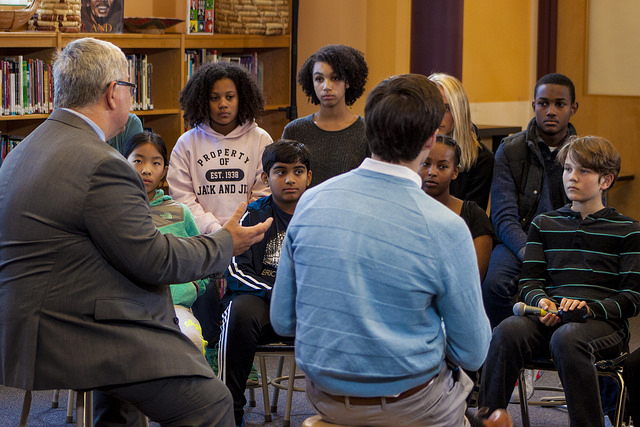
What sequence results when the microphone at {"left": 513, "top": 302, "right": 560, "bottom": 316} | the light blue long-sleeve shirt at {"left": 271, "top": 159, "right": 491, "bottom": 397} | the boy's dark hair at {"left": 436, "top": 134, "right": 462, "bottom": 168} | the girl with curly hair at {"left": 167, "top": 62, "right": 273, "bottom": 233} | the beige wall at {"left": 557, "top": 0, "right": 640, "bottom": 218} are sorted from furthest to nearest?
the beige wall at {"left": 557, "top": 0, "right": 640, "bottom": 218} < the girl with curly hair at {"left": 167, "top": 62, "right": 273, "bottom": 233} < the boy's dark hair at {"left": 436, "top": 134, "right": 462, "bottom": 168} < the microphone at {"left": 513, "top": 302, "right": 560, "bottom": 316} < the light blue long-sleeve shirt at {"left": 271, "top": 159, "right": 491, "bottom": 397}

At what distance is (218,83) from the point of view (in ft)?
11.4

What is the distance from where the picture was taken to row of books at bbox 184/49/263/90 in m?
4.77

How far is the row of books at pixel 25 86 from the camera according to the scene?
4.02 meters

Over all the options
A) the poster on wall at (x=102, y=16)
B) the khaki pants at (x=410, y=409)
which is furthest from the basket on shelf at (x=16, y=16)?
the khaki pants at (x=410, y=409)

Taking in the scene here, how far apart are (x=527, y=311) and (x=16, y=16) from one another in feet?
8.86

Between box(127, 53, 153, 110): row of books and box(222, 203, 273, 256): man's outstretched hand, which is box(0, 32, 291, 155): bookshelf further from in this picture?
box(222, 203, 273, 256): man's outstretched hand

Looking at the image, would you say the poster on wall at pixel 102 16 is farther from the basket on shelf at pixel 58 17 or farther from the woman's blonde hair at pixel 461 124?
the woman's blonde hair at pixel 461 124

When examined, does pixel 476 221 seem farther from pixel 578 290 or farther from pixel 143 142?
pixel 143 142

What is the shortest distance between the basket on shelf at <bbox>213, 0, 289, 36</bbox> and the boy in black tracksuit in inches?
77.7

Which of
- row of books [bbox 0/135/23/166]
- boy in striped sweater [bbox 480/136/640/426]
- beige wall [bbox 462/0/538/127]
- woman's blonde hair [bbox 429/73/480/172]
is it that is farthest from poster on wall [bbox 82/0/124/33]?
beige wall [bbox 462/0/538/127]

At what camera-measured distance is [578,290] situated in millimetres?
2902

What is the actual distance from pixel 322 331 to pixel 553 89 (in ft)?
7.02

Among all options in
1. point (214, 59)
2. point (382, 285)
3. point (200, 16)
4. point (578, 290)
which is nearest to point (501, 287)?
point (578, 290)

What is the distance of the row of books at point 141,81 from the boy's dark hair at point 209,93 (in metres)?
1.13
